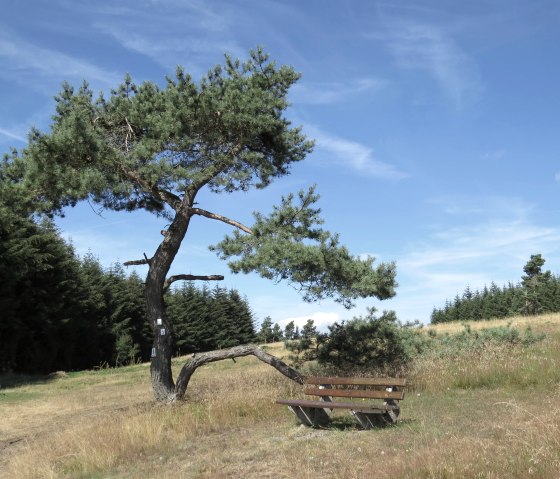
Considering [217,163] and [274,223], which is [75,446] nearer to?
[274,223]

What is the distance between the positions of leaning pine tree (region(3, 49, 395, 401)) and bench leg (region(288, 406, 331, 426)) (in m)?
2.91

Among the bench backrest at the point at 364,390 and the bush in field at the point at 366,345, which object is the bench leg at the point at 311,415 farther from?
the bush in field at the point at 366,345

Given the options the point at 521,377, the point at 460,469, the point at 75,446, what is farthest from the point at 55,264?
the point at 460,469

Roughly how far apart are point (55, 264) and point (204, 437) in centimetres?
2840

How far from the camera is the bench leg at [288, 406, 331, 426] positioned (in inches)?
323

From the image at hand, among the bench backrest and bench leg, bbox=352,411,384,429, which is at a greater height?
the bench backrest

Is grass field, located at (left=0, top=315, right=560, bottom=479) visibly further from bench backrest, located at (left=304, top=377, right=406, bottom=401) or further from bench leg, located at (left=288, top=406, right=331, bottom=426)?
bench backrest, located at (left=304, top=377, right=406, bottom=401)

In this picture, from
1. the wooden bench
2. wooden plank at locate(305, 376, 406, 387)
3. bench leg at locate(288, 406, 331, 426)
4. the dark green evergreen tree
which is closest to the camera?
the wooden bench

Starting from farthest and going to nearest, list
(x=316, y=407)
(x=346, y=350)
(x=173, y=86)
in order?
(x=346, y=350) < (x=173, y=86) < (x=316, y=407)

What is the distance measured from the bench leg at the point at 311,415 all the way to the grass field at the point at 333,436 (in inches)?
8.7

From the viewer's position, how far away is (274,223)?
37.1 feet

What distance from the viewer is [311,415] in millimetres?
8281

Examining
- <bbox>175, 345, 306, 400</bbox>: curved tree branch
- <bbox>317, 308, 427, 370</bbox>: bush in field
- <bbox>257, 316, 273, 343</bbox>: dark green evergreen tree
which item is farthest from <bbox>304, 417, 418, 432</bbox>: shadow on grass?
<bbox>257, 316, 273, 343</bbox>: dark green evergreen tree

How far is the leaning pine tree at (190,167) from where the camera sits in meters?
10.7
